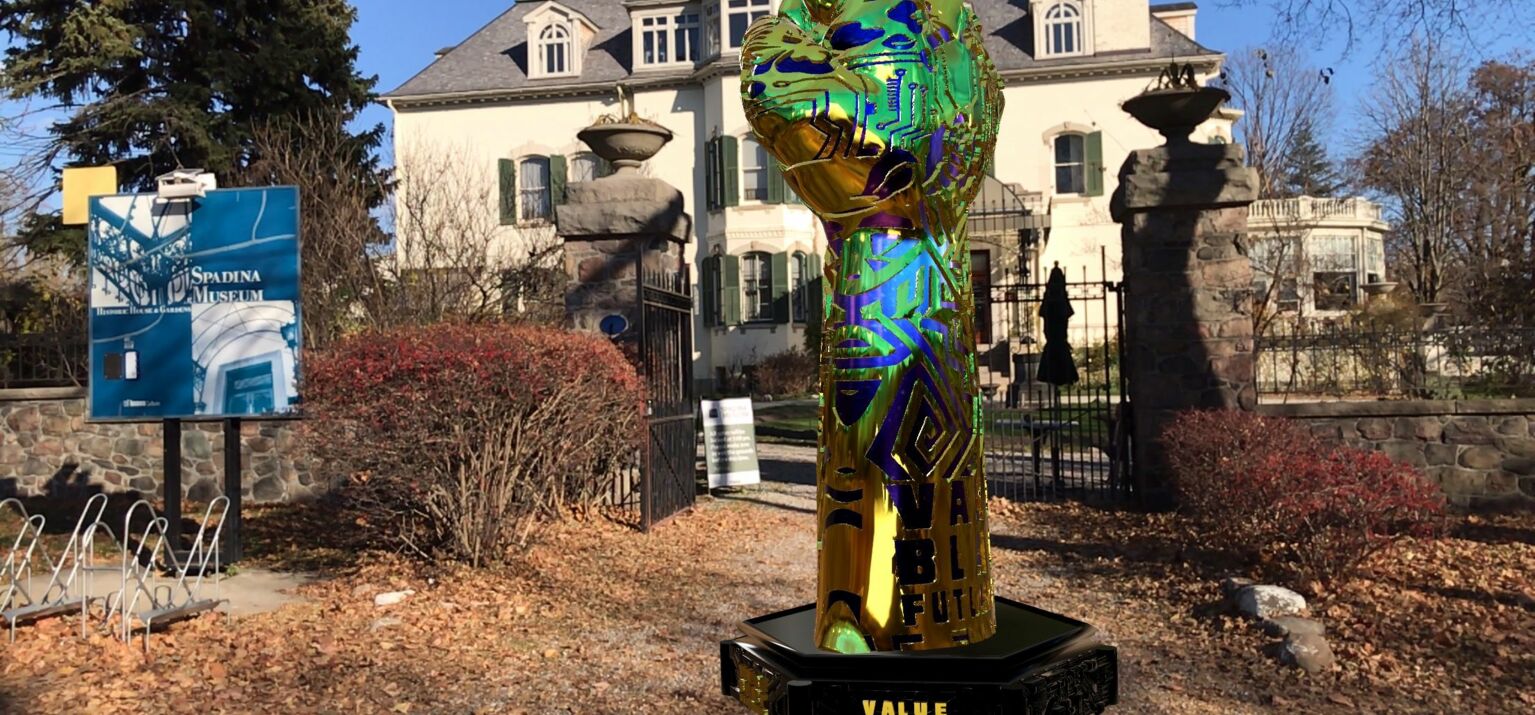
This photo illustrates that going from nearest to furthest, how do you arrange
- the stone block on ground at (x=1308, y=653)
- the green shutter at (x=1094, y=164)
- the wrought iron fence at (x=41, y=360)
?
the stone block on ground at (x=1308, y=653)
the wrought iron fence at (x=41, y=360)
the green shutter at (x=1094, y=164)

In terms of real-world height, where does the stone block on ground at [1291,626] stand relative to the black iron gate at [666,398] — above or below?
below

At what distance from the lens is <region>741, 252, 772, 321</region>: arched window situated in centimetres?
2556

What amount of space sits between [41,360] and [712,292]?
15.9 meters

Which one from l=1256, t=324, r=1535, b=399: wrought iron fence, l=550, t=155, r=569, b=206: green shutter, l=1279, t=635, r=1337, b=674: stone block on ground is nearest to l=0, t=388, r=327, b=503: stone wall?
l=1279, t=635, r=1337, b=674: stone block on ground

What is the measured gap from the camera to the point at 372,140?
19.1 meters

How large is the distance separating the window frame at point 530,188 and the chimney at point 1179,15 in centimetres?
1659

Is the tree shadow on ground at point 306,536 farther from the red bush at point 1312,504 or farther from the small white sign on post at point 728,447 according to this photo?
the red bush at point 1312,504

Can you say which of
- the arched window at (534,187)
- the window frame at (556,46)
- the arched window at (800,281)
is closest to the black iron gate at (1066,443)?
the arched window at (800,281)

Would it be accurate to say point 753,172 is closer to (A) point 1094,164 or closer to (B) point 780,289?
(B) point 780,289

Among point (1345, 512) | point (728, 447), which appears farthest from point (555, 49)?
point (1345, 512)

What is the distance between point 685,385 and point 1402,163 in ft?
70.0

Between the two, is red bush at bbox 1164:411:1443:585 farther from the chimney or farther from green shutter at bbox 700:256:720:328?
the chimney

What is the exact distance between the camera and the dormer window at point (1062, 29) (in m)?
24.7

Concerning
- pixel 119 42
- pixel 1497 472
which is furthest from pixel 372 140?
pixel 1497 472
